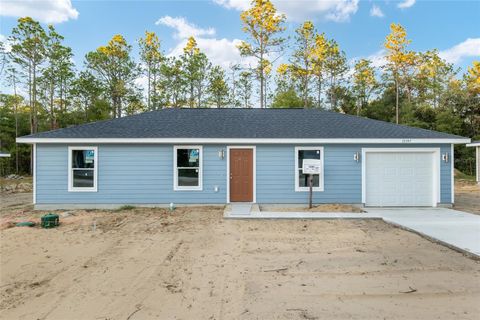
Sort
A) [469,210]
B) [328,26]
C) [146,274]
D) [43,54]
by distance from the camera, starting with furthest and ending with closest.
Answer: [328,26] → [43,54] → [469,210] → [146,274]

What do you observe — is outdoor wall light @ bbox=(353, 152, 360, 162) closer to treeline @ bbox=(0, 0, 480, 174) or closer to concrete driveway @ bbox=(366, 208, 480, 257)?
concrete driveway @ bbox=(366, 208, 480, 257)

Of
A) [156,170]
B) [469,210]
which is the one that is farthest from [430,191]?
[156,170]

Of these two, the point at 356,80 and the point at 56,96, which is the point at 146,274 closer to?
the point at 56,96

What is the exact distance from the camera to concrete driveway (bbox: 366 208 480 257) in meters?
5.61

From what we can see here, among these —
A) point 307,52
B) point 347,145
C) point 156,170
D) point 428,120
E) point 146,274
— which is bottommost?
point 146,274

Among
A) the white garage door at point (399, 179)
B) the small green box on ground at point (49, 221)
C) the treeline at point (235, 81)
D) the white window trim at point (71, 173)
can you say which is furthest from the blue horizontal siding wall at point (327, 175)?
the treeline at point (235, 81)

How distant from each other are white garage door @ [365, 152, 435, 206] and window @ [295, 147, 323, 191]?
1682 mm

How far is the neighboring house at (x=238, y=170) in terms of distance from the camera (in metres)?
9.60

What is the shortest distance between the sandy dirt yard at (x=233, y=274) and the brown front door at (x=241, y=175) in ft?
9.21

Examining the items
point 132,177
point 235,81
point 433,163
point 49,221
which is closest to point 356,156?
point 433,163

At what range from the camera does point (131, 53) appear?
26.4 m

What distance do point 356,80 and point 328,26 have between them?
272 inches

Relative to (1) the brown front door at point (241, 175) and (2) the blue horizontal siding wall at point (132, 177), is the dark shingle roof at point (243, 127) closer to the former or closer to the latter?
(2) the blue horizontal siding wall at point (132, 177)

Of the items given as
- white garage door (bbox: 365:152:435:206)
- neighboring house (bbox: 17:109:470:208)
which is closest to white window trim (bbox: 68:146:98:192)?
neighboring house (bbox: 17:109:470:208)
